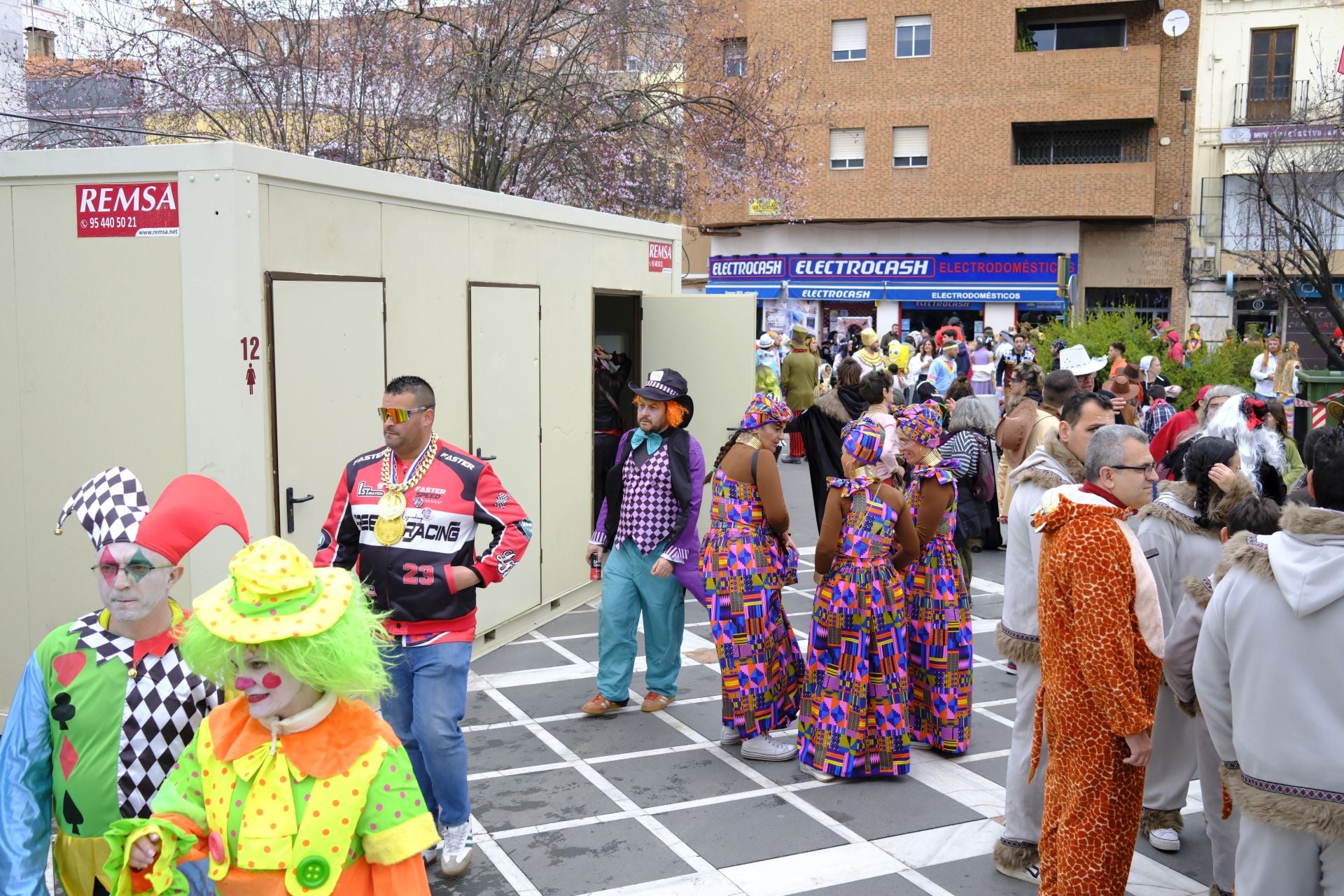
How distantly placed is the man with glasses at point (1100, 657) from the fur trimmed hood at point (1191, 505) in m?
0.73

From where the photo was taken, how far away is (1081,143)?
34750mm

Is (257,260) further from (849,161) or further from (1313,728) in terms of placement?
(849,161)

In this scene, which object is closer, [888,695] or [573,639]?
[888,695]

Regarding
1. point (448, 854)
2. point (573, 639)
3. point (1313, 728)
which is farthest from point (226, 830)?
point (573, 639)

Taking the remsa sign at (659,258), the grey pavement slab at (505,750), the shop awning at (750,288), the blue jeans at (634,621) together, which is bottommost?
the grey pavement slab at (505,750)

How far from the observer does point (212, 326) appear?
6137 millimetres

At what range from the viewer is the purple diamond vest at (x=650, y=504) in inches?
277

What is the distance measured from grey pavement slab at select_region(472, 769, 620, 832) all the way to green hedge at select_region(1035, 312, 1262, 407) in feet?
38.1

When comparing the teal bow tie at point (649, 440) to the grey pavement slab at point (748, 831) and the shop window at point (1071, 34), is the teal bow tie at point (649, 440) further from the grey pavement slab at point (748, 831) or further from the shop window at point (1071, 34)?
the shop window at point (1071, 34)

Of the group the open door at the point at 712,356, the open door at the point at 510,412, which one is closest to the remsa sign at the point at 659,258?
the open door at the point at 712,356

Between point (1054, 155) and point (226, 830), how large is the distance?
3521 cm

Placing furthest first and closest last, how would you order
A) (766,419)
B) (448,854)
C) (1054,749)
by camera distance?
(766,419) → (448,854) → (1054,749)

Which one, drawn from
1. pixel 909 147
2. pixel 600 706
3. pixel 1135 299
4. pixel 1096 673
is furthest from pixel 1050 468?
pixel 1135 299

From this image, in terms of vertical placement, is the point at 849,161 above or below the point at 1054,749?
above
